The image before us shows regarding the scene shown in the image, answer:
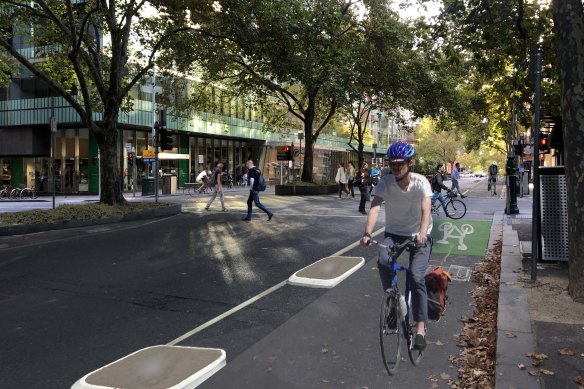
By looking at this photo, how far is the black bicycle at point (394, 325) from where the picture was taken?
383 centimetres

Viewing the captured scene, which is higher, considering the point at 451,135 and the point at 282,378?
the point at 451,135

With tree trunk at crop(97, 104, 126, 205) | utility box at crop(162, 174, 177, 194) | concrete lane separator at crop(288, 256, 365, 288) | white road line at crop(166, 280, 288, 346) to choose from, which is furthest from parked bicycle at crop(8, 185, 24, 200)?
white road line at crop(166, 280, 288, 346)

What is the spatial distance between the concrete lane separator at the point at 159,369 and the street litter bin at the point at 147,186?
2681 centimetres

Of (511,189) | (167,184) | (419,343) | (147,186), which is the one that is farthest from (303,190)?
(419,343)

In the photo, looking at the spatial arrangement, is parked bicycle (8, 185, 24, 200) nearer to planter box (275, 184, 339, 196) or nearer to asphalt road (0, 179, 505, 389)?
planter box (275, 184, 339, 196)

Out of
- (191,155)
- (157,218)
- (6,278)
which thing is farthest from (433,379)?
(191,155)

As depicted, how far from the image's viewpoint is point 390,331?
12.8 feet

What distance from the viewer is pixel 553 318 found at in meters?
4.78

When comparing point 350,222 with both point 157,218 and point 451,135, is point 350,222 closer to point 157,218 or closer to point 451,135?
point 157,218

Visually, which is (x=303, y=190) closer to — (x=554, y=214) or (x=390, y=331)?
(x=554, y=214)

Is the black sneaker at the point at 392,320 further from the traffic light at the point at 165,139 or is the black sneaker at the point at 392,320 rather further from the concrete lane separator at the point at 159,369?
the traffic light at the point at 165,139

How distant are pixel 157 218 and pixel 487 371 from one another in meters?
13.9

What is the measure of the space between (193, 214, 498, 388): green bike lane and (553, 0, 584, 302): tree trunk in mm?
1291

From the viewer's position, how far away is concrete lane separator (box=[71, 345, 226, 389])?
3.64 metres
